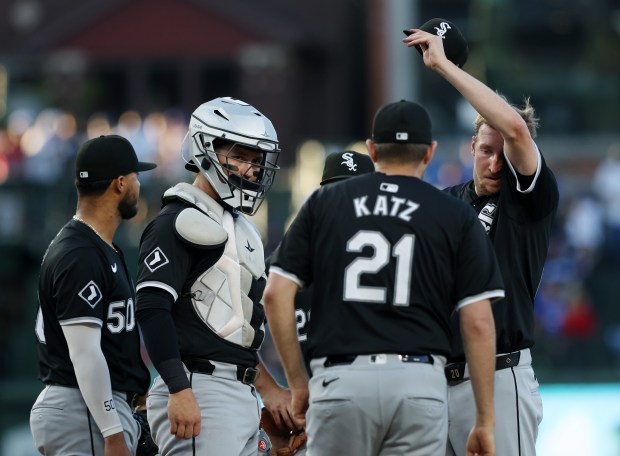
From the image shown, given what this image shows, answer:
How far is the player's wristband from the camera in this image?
5.55 meters

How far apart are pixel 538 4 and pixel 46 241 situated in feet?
38.9

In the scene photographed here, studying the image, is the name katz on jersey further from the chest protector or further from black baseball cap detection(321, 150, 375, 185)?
black baseball cap detection(321, 150, 375, 185)

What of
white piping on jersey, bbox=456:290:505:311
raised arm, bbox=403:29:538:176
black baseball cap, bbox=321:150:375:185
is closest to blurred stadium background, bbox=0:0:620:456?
black baseball cap, bbox=321:150:375:185

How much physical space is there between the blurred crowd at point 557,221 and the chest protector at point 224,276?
10.2 metres

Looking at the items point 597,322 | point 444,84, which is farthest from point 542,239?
point 444,84

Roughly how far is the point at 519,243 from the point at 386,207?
45.7 inches

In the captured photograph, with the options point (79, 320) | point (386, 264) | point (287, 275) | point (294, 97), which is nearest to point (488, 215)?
point (386, 264)

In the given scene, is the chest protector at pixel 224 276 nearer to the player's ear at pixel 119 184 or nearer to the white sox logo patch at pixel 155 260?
the white sox logo patch at pixel 155 260

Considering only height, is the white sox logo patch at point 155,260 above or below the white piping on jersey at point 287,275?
above

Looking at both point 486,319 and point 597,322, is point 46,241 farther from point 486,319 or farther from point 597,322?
point 486,319

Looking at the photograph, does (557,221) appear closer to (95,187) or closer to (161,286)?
(95,187)

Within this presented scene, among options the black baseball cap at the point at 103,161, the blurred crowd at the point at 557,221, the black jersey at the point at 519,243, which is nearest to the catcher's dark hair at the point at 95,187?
the black baseball cap at the point at 103,161

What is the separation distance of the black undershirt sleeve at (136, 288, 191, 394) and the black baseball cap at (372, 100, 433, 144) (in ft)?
4.03

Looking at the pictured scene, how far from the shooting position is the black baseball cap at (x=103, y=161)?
20.7 feet
